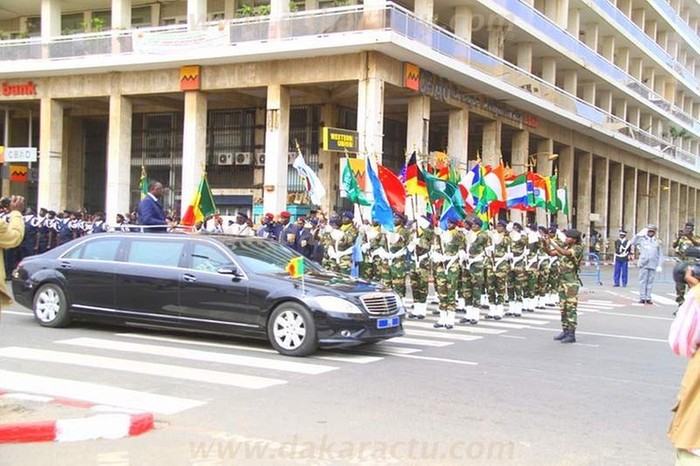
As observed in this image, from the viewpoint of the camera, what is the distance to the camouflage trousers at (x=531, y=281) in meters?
15.4

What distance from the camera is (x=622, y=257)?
80.1ft

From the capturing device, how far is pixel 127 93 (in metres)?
29.3

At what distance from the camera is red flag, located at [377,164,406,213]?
50.3 ft

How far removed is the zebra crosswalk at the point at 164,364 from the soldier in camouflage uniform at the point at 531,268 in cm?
425

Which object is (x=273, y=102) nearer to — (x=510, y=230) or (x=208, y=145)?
(x=208, y=145)

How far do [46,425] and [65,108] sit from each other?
109 feet

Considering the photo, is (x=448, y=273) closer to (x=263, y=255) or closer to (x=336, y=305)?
(x=263, y=255)

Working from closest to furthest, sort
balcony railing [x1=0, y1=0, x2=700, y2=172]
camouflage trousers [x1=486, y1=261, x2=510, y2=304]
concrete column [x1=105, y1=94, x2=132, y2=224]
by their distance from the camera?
1. camouflage trousers [x1=486, y1=261, x2=510, y2=304]
2. balcony railing [x1=0, y1=0, x2=700, y2=172]
3. concrete column [x1=105, y1=94, x2=132, y2=224]

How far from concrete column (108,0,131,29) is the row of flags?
16818 mm

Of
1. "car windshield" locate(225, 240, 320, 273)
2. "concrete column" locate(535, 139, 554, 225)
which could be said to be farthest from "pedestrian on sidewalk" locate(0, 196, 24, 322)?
"concrete column" locate(535, 139, 554, 225)

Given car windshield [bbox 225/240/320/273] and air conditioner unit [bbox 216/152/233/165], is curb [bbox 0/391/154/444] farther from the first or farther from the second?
air conditioner unit [bbox 216/152/233/165]

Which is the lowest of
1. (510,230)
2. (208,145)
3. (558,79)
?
(510,230)

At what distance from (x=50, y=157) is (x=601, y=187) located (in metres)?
33.3

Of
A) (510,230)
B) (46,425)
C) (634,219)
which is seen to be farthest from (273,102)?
(634,219)
